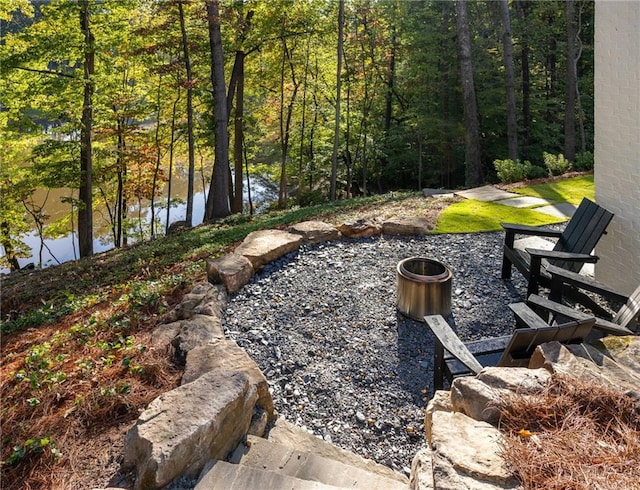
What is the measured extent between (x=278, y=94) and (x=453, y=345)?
12.8 meters

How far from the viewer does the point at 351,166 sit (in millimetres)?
16797

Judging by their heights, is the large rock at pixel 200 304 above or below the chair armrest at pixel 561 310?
below

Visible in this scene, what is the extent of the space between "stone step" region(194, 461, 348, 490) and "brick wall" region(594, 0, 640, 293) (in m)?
3.20

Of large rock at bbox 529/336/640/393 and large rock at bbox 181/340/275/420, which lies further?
large rock at bbox 181/340/275/420

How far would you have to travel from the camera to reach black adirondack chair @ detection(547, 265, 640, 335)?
2680 mm

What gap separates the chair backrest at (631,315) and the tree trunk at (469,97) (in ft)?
25.7

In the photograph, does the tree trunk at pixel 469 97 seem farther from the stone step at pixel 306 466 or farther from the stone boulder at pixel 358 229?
the stone step at pixel 306 466

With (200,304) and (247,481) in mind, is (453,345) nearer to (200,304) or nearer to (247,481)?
(247,481)

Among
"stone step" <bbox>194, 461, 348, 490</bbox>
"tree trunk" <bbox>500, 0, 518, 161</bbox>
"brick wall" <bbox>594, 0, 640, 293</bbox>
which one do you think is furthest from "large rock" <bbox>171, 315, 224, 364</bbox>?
"tree trunk" <bbox>500, 0, 518, 161</bbox>

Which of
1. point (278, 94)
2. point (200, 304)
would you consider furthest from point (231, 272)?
point (278, 94)

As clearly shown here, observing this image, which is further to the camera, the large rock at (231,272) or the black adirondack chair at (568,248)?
the large rock at (231,272)

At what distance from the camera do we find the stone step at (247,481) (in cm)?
176

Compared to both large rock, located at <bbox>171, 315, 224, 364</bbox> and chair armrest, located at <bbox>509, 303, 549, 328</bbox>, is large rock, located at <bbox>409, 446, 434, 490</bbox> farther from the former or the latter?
large rock, located at <bbox>171, 315, 224, 364</bbox>

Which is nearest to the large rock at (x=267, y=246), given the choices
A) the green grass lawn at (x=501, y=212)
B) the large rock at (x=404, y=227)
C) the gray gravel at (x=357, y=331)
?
the gray gravel at (x=357, y=331)
